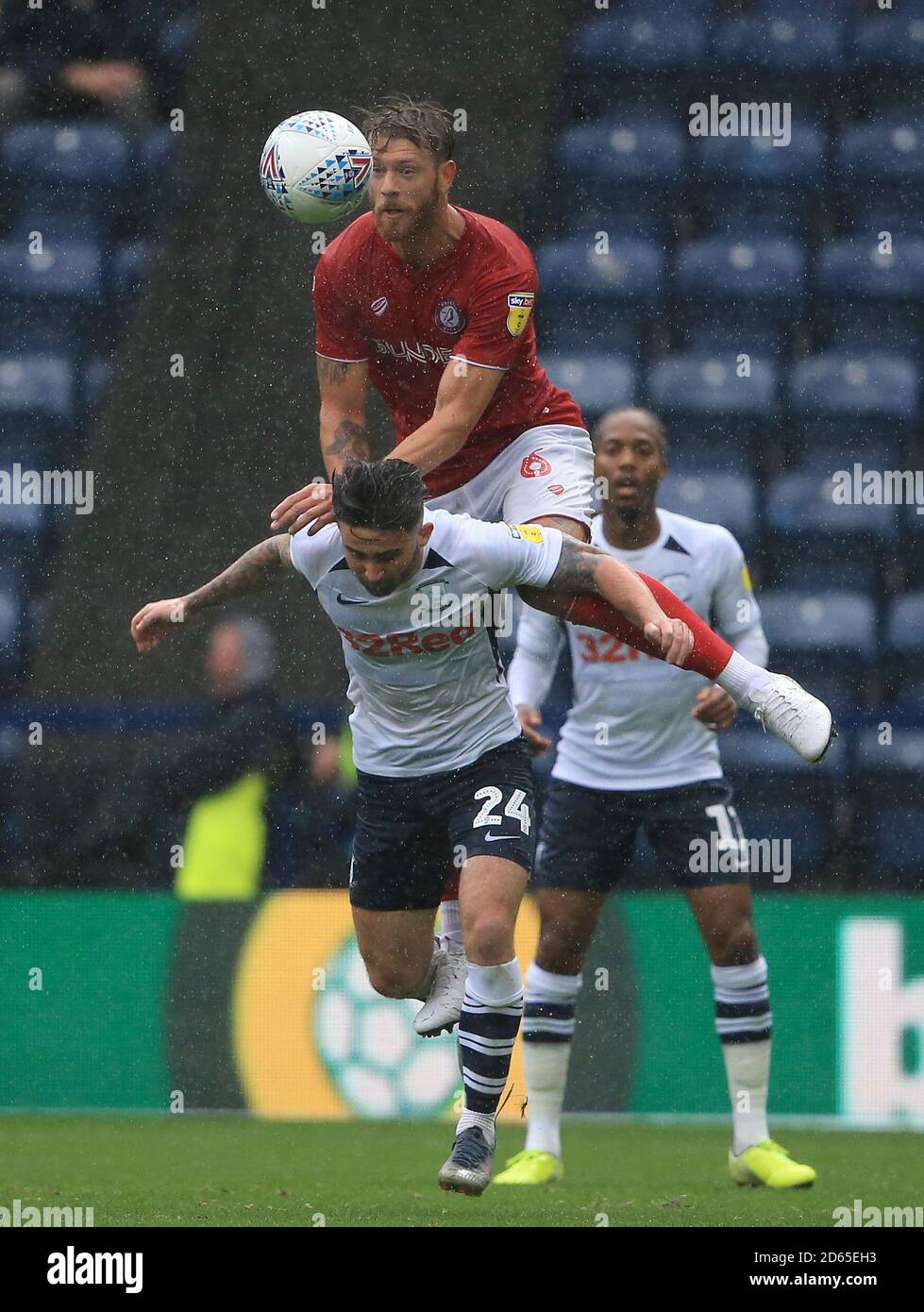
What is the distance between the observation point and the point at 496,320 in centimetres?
553

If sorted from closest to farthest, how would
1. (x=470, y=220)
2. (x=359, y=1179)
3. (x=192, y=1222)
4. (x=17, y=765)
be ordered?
(x=192, y=1222) < (x=470, y=220) < (x=359, y=1179) < (x=17, y=765)

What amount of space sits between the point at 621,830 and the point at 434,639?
58.3 inches

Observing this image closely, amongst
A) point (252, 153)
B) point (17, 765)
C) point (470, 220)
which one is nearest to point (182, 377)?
point (252, 153)

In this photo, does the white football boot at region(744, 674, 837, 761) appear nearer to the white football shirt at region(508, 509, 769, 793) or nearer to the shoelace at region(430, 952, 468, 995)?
the shoelace at region(430, 952, 468, 995)

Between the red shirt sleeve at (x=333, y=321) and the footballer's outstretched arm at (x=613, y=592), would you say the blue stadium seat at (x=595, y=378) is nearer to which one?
the red shirt sleeve at (x=333, y=321)

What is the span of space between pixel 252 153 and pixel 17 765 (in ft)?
10.7

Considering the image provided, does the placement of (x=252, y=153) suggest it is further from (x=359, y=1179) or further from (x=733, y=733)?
(x=359, y=1179)

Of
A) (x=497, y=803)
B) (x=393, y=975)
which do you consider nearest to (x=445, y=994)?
(x=393, y=975)

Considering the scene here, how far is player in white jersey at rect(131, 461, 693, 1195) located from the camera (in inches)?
199

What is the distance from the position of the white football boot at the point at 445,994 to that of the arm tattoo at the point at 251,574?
3.72 ft

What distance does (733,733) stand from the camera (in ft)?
28.8

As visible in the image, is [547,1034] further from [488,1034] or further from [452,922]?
[488,1034]

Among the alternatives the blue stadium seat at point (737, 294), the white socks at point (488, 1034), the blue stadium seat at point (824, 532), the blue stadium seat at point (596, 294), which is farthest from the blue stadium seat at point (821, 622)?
the white socks at point (488, 1034)

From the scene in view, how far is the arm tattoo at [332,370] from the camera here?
5.76 m
